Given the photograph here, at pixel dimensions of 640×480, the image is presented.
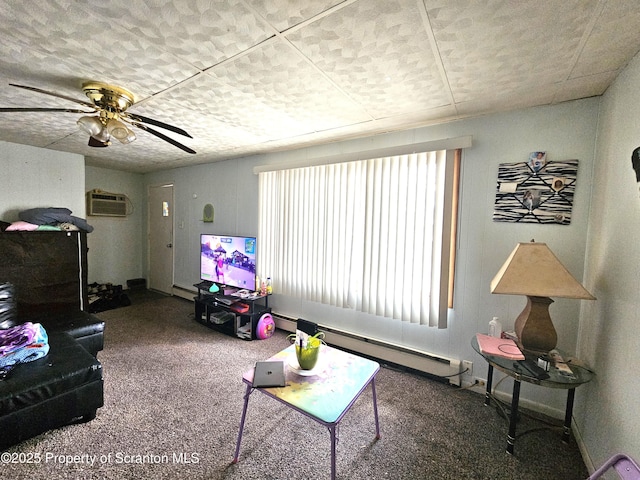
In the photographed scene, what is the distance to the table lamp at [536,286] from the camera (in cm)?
146

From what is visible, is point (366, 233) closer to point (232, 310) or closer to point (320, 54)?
point (320, 54)

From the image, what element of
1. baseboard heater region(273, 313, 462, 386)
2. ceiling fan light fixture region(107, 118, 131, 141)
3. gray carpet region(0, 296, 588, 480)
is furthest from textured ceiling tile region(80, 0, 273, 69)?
baseboard heater region(273, 313, 462, 386)

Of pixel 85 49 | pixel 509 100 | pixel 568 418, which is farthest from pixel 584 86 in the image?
pixel 85 49

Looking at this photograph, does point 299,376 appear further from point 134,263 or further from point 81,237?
point 134,263

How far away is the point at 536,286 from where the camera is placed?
1.49m

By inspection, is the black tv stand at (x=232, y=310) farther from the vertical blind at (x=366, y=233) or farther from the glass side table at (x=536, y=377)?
the glass side table at (x=536, y=377)

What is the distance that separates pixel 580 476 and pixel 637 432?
64 cm

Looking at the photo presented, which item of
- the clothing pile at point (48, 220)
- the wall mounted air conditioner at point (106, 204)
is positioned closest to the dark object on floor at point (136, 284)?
the wall mounted air conditioner at point (106, 204)

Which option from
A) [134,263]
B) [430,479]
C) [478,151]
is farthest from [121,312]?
[478,151]

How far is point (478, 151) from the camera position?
2.07 metres

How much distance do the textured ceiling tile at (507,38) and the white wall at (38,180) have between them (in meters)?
4.65

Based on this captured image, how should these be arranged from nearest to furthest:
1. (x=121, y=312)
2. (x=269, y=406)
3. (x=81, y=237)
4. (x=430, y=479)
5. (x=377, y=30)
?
(x=377, y=30) → (x=430, y=479) → (x=269, y=406) → (x=81, y=237) → (x=121, y=312)

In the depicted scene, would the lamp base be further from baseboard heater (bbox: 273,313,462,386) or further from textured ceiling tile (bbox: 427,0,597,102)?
textured ceiling tile (bbox: 427,0,597,102)

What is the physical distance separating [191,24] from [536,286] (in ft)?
7.38
